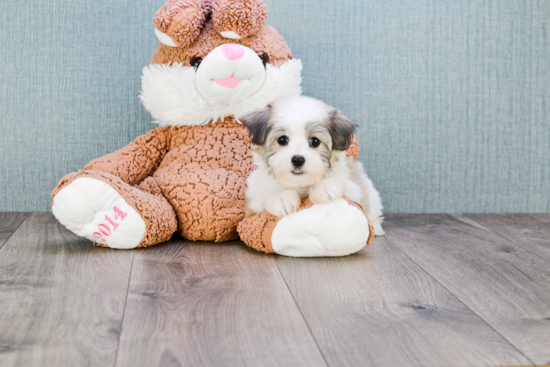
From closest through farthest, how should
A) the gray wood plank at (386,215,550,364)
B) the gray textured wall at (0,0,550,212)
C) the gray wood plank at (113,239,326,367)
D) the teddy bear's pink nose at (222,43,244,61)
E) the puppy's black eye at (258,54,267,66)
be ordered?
the gray wood plank at (113,239,326,367), the gray wood plank at (386,215,550,364), the teddy bear's pink nose at (222,43,244,61), the puppy's black eye at (258,54,267,66), the gray textured wall at (0,0,550,212)

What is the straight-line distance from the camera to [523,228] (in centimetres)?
206

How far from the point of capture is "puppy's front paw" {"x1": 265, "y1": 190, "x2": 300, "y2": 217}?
1.54 m

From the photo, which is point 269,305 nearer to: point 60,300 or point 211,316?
point 211,316

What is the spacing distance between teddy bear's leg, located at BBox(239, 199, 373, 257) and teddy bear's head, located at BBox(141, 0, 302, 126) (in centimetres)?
41

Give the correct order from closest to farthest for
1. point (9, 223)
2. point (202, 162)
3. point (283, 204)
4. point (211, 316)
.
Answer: point (211, 316) < point (283, 204) < point (202, 162) < point (9, 223)

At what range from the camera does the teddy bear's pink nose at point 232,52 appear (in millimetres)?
1705

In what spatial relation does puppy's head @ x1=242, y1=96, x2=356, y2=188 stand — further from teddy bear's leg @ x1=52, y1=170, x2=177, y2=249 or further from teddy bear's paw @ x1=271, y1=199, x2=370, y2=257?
teddy bear's leg @ x1=52, y1=170, x2=177, y2=249

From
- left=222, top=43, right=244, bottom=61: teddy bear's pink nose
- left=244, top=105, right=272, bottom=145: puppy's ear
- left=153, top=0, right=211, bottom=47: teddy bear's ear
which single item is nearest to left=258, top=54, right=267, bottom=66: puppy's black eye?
left=222, top=43, right=244, bottom=61: teddy bear's pink nose

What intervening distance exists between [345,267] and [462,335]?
474mm

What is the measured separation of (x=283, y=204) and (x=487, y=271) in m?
0.59

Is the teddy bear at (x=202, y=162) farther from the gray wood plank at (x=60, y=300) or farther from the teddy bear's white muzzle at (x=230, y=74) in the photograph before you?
the gray wood plank at (x=60, y=300)

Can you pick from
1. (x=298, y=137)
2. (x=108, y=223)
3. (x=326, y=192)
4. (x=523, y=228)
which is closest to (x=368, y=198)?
(x=326, y=192)

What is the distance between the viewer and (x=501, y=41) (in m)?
2.25

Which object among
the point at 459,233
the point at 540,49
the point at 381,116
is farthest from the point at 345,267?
the point at 540,49
